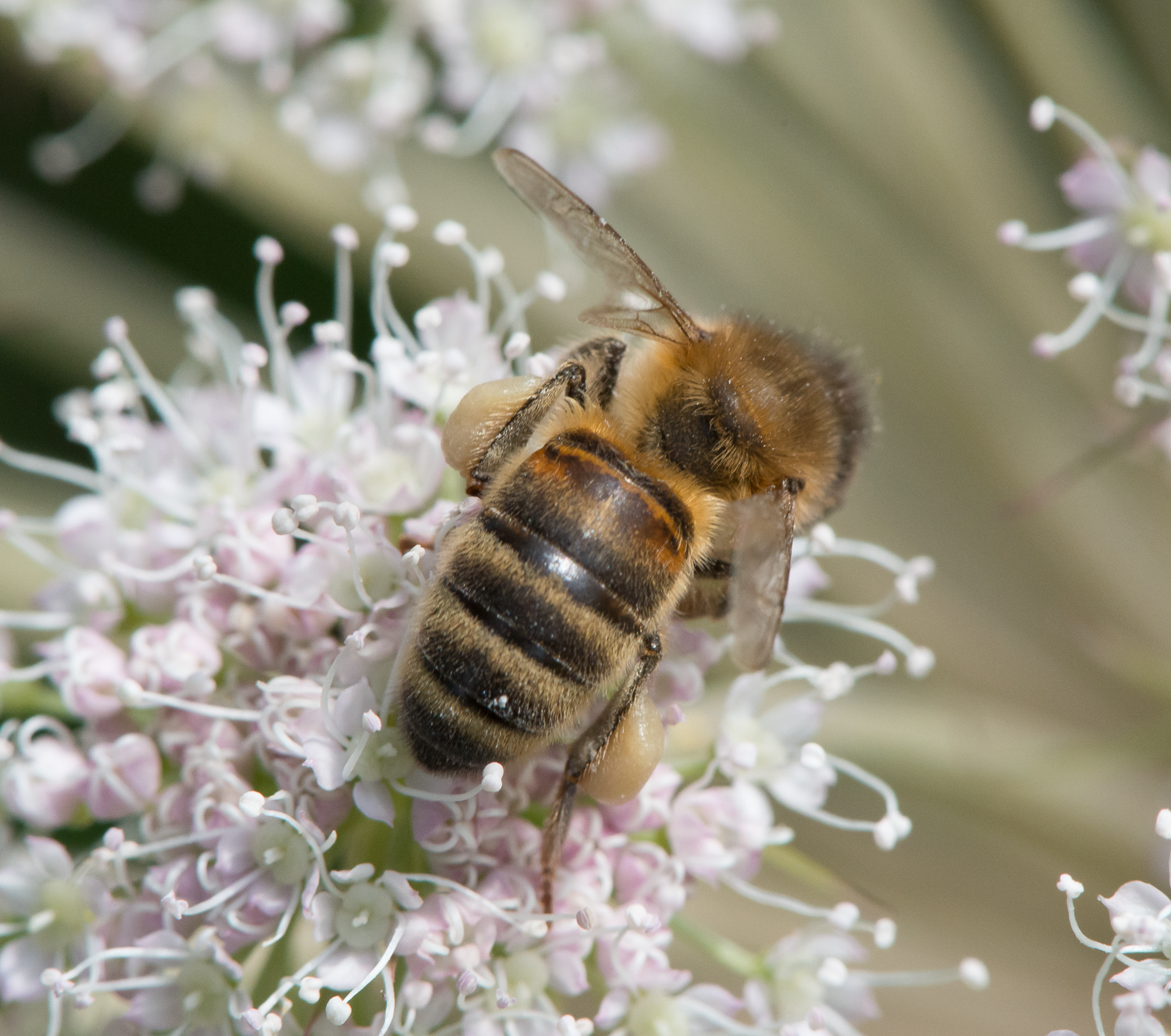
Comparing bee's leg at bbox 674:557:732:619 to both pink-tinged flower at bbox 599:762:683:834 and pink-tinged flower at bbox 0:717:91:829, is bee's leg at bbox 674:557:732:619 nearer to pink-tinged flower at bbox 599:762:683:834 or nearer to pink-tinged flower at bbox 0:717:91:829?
pink-tinged flower at bbox 599:762:683:834

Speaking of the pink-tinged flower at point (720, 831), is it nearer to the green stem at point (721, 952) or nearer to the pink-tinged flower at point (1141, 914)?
the green stem at point (721, 952)

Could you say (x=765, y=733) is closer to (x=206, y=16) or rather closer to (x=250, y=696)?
(x=250, y=696)

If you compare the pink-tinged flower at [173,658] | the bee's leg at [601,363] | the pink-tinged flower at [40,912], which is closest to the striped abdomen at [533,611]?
the bee's leg at [601,363]

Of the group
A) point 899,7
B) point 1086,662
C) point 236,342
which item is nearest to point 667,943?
point 236,342

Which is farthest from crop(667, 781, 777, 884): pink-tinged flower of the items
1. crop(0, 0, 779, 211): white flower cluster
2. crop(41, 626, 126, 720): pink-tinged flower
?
crop(0, 0, 779, 211): white flower cluster

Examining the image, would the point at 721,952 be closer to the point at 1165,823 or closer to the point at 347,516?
the point at 1165,823

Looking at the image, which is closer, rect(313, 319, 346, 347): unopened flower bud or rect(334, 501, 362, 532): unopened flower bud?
rect(334, 501, 362, 532): unopened flower bud
